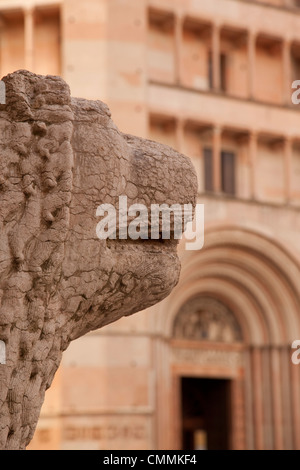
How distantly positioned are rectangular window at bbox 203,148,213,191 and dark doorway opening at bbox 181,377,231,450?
3887 mm

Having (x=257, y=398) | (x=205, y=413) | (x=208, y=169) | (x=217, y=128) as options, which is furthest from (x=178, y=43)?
(x=205, y=413)

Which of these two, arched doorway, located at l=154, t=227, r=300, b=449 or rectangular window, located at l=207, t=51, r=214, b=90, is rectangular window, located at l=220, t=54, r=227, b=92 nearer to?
rectangular window, located at l=207, t=51, r=214, b=90

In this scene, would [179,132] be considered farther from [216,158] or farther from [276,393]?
[276,393]

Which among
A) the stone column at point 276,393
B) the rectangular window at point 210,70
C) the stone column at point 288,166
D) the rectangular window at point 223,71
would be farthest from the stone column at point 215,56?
the stone column at point 276,393

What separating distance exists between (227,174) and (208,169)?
1.39 feet

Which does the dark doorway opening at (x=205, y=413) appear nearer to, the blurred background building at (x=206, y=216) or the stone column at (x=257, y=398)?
the blurred background building at (x=206, y=216)

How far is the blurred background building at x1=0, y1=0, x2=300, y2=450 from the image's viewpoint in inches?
634

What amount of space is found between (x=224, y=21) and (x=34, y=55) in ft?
11.9

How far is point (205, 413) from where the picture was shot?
64.4ft

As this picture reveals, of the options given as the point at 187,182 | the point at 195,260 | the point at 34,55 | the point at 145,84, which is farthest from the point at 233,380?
the point at 187,182

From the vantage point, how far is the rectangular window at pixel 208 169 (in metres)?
18.2

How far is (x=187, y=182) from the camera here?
2.38 metres

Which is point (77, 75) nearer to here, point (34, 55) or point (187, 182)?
point (34, 55)

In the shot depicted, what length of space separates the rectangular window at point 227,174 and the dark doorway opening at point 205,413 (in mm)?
3770
